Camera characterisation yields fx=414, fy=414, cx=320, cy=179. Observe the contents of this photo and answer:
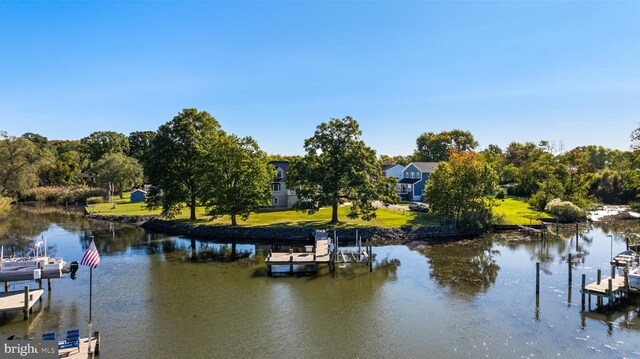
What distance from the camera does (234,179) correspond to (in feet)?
158

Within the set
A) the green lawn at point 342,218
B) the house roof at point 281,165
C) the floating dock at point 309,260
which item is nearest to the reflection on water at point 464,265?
the floating dock at point 309,260

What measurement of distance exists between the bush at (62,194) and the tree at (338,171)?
60185 millimetres

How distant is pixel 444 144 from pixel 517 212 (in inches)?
2261

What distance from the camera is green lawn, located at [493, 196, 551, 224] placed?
56219 millimetres

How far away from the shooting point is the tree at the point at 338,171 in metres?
47.8

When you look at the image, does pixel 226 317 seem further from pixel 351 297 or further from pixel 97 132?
pixel 97 132

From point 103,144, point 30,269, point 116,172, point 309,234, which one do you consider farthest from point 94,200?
point 30,269

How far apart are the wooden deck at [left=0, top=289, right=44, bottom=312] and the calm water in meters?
0.70

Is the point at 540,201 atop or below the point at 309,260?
atop

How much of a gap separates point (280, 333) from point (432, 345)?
775 centimetres

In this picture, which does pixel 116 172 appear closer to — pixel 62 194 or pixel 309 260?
pixel 62 194

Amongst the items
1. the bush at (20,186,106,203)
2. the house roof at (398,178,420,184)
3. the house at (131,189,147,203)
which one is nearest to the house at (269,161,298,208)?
the house roof at (398,178,420,184)

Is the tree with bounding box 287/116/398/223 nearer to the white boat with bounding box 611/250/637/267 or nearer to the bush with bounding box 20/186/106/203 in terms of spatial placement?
the white boat with bounding box 611/250/637/267

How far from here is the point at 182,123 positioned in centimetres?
5366
